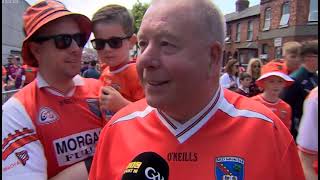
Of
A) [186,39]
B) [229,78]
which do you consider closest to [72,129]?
[186,39]

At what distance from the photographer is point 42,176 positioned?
1.99 metres

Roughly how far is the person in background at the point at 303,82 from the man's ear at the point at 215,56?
3.04 metres

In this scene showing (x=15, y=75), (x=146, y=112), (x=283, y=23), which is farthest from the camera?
(x=283, y=23)

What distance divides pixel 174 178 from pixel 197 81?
416mm

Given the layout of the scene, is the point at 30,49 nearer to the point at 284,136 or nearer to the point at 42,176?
the point at 42,176

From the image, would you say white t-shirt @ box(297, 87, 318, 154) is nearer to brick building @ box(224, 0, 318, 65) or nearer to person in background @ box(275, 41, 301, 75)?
person in background @ box(275, 41, 301, 75)

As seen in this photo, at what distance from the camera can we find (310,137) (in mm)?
2266

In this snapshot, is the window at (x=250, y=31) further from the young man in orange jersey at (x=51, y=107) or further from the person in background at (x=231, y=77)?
the young man in orange jersey at (x=51, y=107)

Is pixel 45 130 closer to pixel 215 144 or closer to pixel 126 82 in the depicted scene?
pixel 126 82

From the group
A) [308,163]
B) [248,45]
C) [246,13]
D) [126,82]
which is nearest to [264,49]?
[248,45]

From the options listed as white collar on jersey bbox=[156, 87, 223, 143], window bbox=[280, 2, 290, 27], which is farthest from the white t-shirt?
window bbox=[280, 2, 290, 27]

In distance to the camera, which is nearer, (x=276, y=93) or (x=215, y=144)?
(x=215, y=144)

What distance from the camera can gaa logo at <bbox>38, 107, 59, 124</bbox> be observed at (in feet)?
6.89

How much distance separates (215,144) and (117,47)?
51.0 inches
